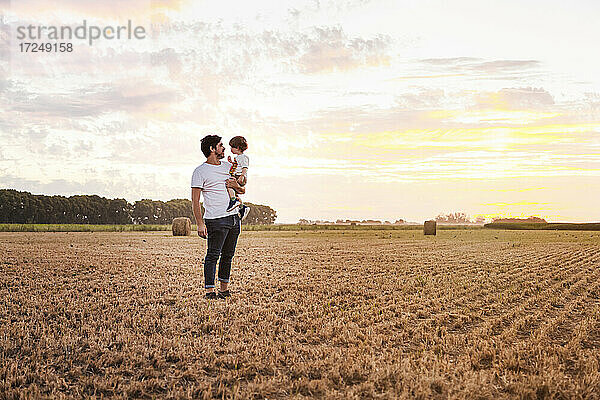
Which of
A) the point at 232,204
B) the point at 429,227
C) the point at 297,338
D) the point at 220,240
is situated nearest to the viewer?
the point at 297,338

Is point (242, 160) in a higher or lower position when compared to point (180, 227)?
higher

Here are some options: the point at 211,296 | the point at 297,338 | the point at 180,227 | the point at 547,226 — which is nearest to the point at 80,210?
the point at 180,227

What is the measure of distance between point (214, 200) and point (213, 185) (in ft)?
0.81

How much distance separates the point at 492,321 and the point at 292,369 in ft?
12.2

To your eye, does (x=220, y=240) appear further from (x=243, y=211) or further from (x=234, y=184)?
(x=234, y=184)

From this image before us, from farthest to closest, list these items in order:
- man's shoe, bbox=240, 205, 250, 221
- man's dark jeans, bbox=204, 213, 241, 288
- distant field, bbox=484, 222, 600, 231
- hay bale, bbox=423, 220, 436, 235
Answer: distant field, bbox=484, 222, 600, 231, hay bale, bbox=423, 220, 436, 235, man's shoe, bbox=240, 205, 250, 221, man's dark jeans, bbox=204, 213, 241, 288

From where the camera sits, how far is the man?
7.53m

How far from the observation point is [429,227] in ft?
155

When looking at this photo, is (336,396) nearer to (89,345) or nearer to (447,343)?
(447,343)

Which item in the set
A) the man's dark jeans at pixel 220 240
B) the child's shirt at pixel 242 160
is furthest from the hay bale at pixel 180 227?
the child's shirt at pixel 242 160

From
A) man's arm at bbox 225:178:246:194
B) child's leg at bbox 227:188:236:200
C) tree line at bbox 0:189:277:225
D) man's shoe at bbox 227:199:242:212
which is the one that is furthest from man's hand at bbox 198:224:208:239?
tree line at bbox 0:189:277:225

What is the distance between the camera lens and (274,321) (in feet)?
22.7

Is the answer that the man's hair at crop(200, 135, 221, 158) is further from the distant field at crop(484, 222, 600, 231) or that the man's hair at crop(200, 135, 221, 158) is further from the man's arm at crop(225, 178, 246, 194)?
the distant field at crop(484, 222, 600, 231)

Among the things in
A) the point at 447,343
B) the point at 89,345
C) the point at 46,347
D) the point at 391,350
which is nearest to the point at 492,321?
the point at 447,343
